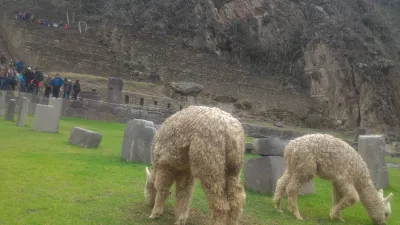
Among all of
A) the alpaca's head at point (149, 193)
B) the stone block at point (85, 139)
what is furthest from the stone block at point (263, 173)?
the stone block at point (85, 139)

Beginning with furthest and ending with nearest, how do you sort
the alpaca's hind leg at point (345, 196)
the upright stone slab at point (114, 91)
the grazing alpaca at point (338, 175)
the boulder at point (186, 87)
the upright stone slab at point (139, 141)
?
the boulder at point (186, 87)
the upright stone slab at point (114, 91)
the upright stone slab at point (139, 141)
the grazing alpaca at point (338, 175)
the alpaca's hind leg at point (345, 196)

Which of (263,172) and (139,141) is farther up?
(139,141)

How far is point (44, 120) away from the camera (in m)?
14.3

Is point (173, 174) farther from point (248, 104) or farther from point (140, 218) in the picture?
point (248, 104)

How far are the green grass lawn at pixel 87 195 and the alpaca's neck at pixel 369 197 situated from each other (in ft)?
1.35

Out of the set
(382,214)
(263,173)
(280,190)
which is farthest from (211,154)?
(263,173)

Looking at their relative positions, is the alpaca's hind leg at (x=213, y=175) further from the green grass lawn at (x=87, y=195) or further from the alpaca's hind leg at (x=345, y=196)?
the alpaca's hind leg at (x=345, y=196)

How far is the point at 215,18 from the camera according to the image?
51719mm

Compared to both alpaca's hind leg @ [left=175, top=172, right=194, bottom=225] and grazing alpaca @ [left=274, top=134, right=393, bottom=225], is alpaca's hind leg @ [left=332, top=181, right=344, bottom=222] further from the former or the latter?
alpaca's hind leg @ [left=175, top=172, right=194, bottom=225]

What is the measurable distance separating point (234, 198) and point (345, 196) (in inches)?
118

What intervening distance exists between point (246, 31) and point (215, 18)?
4208 mm

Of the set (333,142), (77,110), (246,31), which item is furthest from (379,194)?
(246,31)

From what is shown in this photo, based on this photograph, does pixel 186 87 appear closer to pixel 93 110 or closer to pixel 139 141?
pixel 93 110

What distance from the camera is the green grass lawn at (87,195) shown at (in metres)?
6.29
